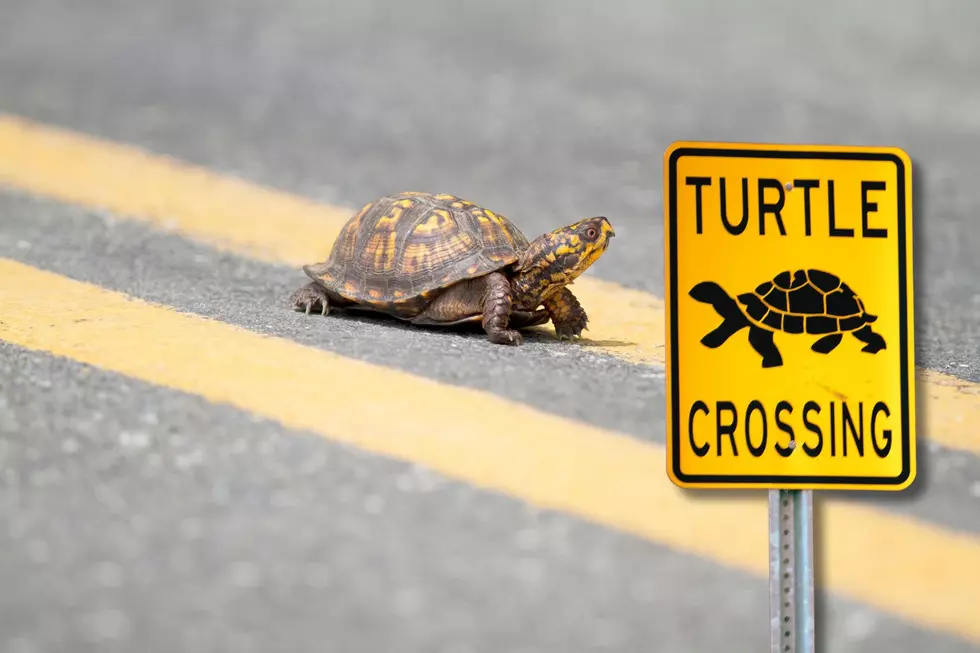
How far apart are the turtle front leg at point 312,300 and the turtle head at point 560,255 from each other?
53 centimetres

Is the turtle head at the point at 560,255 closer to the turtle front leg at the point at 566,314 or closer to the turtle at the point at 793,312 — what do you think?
the turtle front leg at the point at 566,314

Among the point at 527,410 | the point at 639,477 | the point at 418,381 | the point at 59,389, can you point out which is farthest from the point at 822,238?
the point at 59,389

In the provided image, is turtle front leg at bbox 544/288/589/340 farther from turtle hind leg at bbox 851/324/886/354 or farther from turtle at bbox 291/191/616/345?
turtle hind leg at bbox 851/324/886/354

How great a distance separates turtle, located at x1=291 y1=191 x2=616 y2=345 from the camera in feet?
9.31

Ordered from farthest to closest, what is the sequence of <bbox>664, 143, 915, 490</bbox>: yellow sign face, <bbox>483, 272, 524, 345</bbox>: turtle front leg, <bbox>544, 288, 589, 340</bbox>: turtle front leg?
1. <bbox>544, 288, 589, 340</bbox>: turtle front leg
2. <bbox>483, 272, 524, 345</bbox>: turtle front leg
3. <bbox>664, 143, 915, 490</bbox>: yellow sign face

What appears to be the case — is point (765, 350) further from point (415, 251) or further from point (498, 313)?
point (415, 251)

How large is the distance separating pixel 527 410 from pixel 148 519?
2.59 ft

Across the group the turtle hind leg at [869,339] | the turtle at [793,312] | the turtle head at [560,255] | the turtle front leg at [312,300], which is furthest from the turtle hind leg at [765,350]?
the turtle front leg at [312,300]

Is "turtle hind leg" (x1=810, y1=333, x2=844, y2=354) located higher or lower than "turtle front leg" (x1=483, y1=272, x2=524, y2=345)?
lower

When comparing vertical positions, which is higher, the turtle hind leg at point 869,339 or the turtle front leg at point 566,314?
the turtle front leg at point 566,314

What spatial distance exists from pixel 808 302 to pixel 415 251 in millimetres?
1325

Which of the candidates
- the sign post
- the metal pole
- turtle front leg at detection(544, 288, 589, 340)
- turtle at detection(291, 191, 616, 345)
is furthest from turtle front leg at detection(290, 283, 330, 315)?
the metal pole

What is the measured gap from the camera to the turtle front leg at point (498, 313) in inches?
110

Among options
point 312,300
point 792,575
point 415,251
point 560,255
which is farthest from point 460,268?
point 792,575
